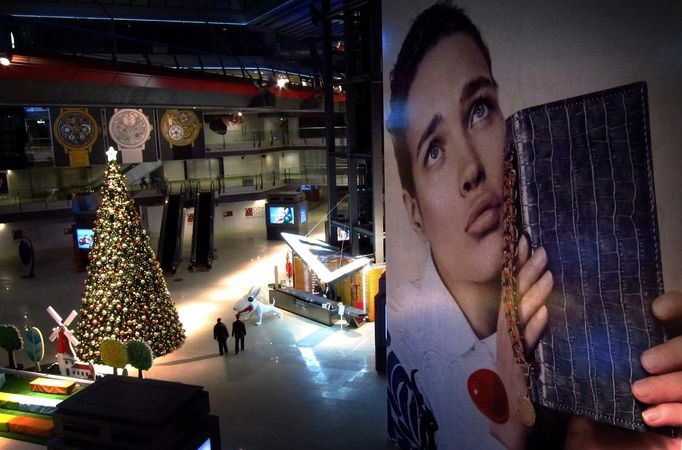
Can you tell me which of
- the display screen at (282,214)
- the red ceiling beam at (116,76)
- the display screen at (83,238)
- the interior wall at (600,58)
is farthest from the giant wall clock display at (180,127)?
the interior wall at (600,58)

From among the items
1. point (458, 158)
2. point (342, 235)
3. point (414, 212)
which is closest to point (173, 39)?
point (342, 235)

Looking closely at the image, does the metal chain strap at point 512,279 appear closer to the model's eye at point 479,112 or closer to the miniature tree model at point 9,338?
the model's eye at point 479,112

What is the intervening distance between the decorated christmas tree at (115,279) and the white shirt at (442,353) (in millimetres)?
6508

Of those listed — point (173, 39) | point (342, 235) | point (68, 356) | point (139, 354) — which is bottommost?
point (68, 356)

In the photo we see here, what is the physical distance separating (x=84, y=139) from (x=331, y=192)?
41.0 ft

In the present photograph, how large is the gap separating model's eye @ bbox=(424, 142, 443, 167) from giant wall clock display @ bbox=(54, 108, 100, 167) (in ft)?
67.1

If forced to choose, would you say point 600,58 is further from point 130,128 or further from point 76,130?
point 76,130

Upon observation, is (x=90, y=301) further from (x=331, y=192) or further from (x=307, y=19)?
(x=307, y=19)

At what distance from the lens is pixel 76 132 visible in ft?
83.1

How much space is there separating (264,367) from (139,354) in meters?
3.11

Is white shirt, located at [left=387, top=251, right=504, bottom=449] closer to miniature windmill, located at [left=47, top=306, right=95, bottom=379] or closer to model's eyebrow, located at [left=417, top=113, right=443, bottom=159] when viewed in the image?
model's eyebrow, located at [left=417, top=113, right=443, bottom=159]

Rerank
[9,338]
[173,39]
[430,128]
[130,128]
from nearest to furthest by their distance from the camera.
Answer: [430,128], [9,338], [130,128], [173,39]

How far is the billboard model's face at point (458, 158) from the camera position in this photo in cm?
760

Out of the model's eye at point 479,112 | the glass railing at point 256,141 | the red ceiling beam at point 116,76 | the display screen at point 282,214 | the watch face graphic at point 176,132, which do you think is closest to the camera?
the model's eye at point 479,112
